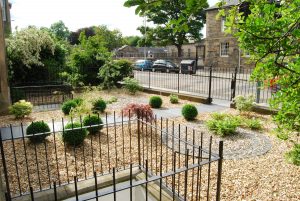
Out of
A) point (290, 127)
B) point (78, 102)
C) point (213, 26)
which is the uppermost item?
point (213, 26)

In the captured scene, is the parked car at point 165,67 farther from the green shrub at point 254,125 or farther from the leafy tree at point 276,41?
the leafy tree at point 276,41

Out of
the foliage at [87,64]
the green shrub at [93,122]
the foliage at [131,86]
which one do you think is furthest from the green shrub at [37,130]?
the foliage at [87,64]

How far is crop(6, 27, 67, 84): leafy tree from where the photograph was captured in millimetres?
15086

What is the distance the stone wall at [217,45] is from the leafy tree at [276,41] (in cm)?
3034

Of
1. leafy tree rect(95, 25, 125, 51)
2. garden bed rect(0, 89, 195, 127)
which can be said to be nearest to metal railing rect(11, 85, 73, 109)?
A: garden bed rect(0, 89, 195, 127)

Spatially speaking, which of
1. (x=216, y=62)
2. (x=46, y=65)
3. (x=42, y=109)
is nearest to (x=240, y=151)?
(x=42, y=109)

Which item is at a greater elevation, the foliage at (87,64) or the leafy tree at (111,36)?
the leafy tree at (111,36)

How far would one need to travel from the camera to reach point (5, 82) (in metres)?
10.3

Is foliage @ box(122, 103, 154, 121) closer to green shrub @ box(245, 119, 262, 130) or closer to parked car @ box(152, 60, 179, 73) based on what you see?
green shrub @ box(245, 119, 262, 130)

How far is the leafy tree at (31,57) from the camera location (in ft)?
49.5

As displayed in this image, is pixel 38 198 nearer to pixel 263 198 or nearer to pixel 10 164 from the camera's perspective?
pixel 10 164

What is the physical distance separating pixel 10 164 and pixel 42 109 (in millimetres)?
5927

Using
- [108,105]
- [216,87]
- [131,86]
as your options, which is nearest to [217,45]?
[216,87]

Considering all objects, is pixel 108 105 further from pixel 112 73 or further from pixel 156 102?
pixel 112 73
